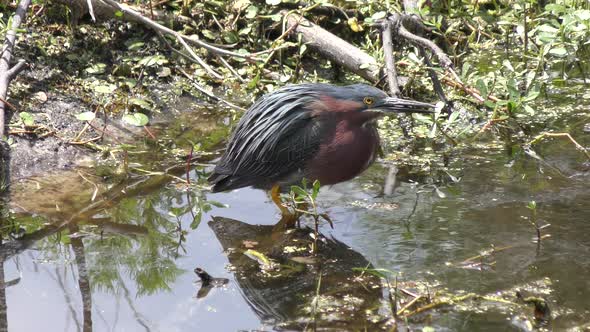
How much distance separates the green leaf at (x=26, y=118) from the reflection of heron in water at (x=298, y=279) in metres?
1.73

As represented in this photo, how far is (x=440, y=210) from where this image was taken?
5.23 meters

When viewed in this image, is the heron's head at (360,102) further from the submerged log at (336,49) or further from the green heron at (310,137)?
the submerged log at (336,49)

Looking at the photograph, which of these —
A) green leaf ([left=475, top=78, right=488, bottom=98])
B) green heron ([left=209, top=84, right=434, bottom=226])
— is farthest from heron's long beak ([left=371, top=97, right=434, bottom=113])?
green leaf ([left=475, top=78, right=488, bottom=98])

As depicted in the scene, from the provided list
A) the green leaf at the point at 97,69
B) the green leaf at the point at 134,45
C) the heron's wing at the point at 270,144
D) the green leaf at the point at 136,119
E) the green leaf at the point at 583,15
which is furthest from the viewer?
the green leaf at the point at 134,45

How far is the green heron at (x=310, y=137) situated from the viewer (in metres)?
5.28

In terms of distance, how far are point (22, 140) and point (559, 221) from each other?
3702 millimetres

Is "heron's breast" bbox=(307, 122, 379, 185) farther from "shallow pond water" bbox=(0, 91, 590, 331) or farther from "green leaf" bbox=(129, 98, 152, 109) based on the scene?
"green leaf" bbox=(129, 98, 152, 109)

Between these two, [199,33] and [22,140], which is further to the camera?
[199,33]

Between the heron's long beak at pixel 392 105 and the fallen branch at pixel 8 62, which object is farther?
the fallen branch at pixel 8 62

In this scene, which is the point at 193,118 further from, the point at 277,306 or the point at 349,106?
the point at 277,306

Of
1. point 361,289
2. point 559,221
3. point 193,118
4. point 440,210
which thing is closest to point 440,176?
point 440,210

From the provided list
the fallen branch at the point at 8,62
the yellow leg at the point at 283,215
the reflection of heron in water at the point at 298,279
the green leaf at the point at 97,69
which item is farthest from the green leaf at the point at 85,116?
the yellow leg at the point at 283,215

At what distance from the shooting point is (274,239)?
16.8ft

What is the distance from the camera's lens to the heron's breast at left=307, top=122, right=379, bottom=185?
207 inches
